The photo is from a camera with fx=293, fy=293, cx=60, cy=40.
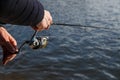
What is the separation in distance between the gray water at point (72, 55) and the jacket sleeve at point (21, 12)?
3.25 metres

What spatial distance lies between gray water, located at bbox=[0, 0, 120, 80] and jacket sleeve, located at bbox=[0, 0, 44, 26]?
10.7 ft

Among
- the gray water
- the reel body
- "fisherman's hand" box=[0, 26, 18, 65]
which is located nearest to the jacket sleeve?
"fisherman's hand" box=[0, 26, 18, 65]

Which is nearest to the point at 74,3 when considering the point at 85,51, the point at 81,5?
the point at 81,5

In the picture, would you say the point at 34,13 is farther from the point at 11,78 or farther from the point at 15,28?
the point at 15,28

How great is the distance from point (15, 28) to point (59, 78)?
4.96 meters

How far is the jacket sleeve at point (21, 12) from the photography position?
278 cm

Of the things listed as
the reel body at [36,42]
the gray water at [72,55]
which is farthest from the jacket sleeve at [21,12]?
the gray water at [72,55]

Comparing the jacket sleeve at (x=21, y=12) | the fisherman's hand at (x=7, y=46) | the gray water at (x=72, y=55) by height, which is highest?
the jacket sleeve at (x=21, y=12)

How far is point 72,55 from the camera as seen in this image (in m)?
10.1

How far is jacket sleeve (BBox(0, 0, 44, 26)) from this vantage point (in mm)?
2781

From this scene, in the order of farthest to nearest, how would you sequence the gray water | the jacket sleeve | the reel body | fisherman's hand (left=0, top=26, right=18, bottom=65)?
the gray water
the reel body
fisherman's hand (left=0, top=26, right=18, bottom=65)
the jacket sleeve

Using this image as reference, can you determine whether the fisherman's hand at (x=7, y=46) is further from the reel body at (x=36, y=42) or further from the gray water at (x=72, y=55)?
the gray water at (x=72, y=55)

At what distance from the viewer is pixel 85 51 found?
10383 millimetres

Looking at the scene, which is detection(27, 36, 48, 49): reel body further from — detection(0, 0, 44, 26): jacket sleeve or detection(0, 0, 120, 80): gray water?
detection(0, 0, 120, 80): gray water
